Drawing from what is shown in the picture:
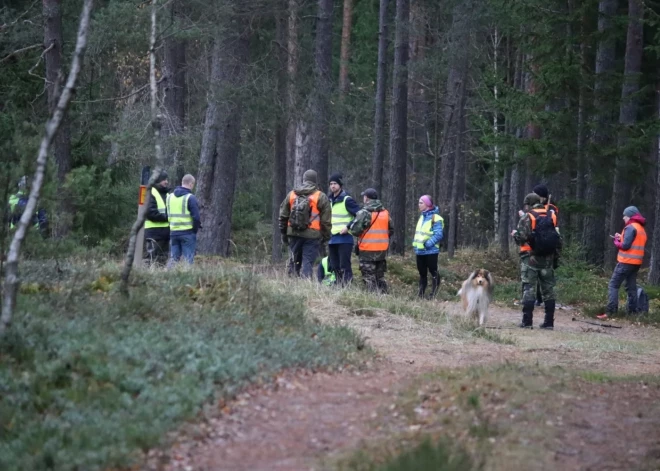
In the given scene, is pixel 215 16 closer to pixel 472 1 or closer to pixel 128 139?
pixel 128 139

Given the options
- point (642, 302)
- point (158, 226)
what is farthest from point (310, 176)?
point (642, 302)

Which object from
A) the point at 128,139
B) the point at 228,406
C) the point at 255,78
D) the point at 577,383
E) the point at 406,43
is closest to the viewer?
the point at 228,406

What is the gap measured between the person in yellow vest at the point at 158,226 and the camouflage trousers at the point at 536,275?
6131 millimetres

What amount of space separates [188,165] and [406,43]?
25.7 feet

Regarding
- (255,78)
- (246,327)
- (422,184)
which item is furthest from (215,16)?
(422,184)

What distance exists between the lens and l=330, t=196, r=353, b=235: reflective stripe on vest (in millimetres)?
17203

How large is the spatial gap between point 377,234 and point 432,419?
31.2ft

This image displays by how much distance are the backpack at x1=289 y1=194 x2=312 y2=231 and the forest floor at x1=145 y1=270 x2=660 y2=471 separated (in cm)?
483

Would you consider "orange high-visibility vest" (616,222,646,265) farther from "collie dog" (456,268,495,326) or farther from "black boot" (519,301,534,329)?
"collie dog" (456,268,495,326)

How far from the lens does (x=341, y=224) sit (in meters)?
17.2

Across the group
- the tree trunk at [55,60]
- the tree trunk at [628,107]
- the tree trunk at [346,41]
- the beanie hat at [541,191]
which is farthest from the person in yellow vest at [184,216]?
the tree trunk at [346,41]

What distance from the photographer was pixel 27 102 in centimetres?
2219

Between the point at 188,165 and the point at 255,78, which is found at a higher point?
the point at 255,78

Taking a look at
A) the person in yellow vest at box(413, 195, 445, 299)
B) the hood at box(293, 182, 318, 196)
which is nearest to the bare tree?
the hood at box(293, 182, 318, 196)
